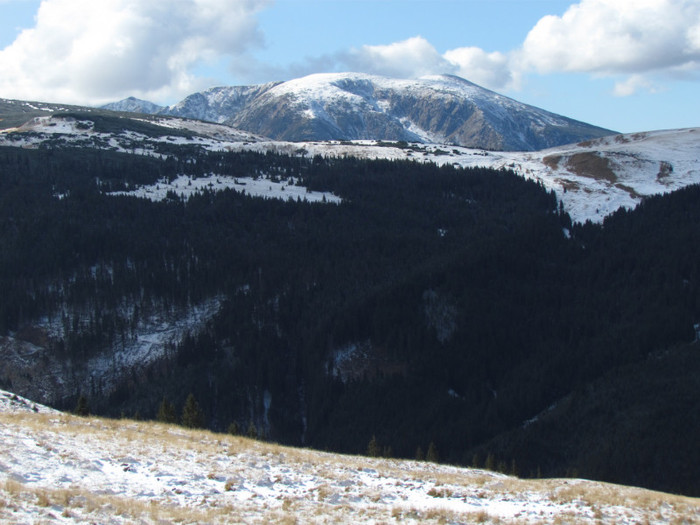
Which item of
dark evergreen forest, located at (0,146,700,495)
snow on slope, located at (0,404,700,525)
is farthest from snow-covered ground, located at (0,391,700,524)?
dark evergreen forest, located at (0,146,700,495)

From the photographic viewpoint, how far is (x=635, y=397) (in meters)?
120

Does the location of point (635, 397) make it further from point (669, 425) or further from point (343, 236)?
point (343, 236)

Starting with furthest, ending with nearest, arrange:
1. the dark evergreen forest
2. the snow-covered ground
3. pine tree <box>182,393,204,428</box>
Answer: the dark evergreen forest
pine tree <box>182,393,204,428</box>
the snow-covered ground

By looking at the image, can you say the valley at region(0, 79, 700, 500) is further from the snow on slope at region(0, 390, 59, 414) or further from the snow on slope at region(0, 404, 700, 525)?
the snow on slope at region(0, 404, 700, 525)

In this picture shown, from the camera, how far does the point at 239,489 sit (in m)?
32.6

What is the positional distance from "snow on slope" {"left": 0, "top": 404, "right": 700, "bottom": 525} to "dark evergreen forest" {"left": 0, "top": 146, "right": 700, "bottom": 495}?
74.5m

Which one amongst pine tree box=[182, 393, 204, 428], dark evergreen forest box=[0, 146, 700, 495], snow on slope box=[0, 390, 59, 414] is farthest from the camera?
dark evergreen forest box=[0, 146, 700, 495]

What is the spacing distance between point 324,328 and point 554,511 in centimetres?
12957

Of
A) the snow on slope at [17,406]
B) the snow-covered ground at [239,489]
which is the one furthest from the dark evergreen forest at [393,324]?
the snow on slope at [17,406]

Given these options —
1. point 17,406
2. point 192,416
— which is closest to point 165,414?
point 192,416

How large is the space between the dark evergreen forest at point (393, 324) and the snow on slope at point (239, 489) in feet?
245

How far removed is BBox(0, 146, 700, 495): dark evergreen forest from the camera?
413 feet

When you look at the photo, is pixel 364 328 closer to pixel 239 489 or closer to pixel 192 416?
pixel 192 416

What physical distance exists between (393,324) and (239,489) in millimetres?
128757
